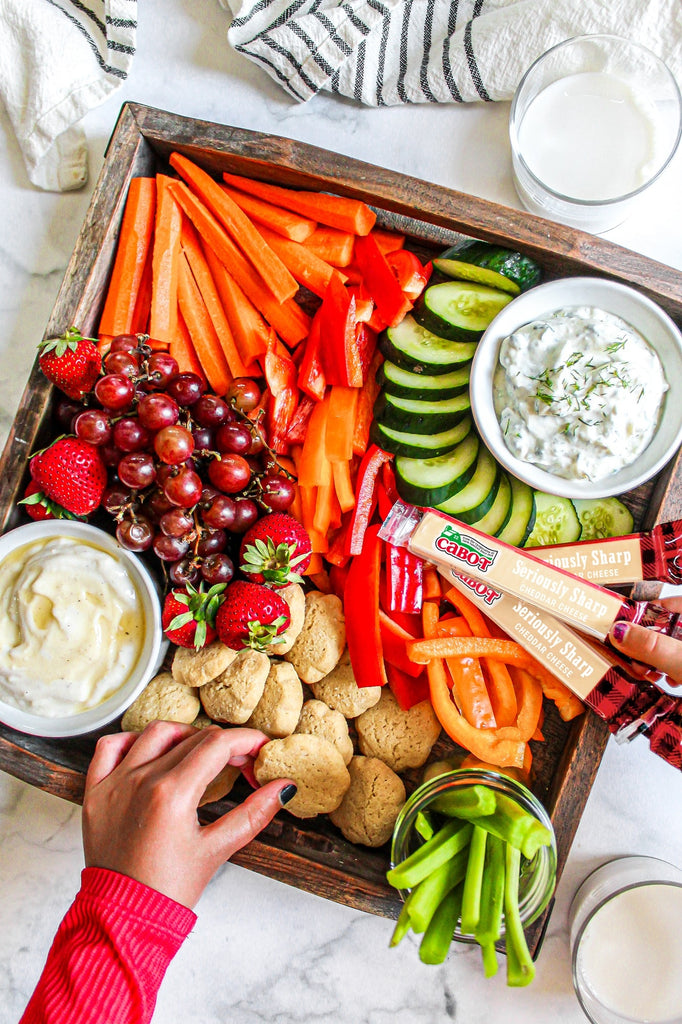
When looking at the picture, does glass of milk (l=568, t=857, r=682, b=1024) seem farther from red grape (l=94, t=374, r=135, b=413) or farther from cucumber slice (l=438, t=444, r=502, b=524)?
red grape (l=94, t=374, r=135, b=413)

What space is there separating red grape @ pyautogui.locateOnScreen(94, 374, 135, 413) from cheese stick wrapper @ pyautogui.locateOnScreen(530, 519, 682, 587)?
38.1 inches

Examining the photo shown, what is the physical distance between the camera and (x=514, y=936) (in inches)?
51.3

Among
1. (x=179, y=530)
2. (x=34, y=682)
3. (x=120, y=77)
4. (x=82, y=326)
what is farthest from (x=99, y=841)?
(x=120, y=77)

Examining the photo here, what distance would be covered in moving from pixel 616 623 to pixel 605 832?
63 centimetres

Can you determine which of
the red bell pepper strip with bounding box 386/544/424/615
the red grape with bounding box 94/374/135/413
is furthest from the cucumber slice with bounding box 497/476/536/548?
the red grape with bounding box 94/374/135/413

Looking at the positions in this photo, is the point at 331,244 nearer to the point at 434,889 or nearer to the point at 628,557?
the point at 628,557

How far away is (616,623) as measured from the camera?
1.59 meters

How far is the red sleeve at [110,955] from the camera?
4.33ft

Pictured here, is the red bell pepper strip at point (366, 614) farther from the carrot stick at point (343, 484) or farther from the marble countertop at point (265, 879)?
the marble countertop at point (265, 879)

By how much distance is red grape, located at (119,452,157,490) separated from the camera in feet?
5.04

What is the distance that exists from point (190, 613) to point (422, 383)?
0.73 m

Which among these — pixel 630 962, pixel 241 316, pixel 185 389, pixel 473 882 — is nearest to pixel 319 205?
pixel 241 316

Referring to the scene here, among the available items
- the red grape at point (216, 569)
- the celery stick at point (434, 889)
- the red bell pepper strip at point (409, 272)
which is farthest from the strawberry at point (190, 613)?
the red bell pepper strip at point (409, 272)

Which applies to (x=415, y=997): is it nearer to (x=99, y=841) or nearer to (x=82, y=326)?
(x=99, y=841)
